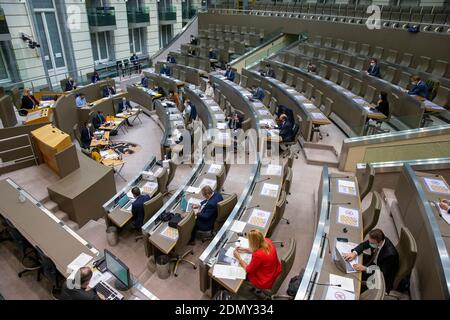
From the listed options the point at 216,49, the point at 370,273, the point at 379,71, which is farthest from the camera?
the point at 216,49

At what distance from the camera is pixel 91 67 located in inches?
659

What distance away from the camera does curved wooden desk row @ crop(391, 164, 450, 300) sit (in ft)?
12.9

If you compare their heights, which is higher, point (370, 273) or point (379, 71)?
point (379, 71)

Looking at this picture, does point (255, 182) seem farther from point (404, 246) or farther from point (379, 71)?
point (379, 71)

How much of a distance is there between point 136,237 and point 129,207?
0.62 meters

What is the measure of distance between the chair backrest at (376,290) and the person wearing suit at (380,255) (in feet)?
0.86

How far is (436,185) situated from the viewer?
577 centimetres

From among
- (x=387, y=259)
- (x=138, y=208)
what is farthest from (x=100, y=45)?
(x=387, y=259)

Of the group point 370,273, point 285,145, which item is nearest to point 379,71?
point 285,145

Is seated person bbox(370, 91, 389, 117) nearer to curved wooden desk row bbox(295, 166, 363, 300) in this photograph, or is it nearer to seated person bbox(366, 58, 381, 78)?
seated person bbox(366, 58, 381, 78)

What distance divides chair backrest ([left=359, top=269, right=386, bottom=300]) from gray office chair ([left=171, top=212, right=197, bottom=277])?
2.72m

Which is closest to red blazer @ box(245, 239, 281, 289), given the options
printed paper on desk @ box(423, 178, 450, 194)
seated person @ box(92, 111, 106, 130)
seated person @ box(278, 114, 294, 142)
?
printed paper on desk @ box(423, 178, 450, 194)

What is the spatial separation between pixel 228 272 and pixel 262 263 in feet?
1.74

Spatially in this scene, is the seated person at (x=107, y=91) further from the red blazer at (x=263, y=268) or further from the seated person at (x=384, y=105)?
the red blazer at (x=263, y=268)
